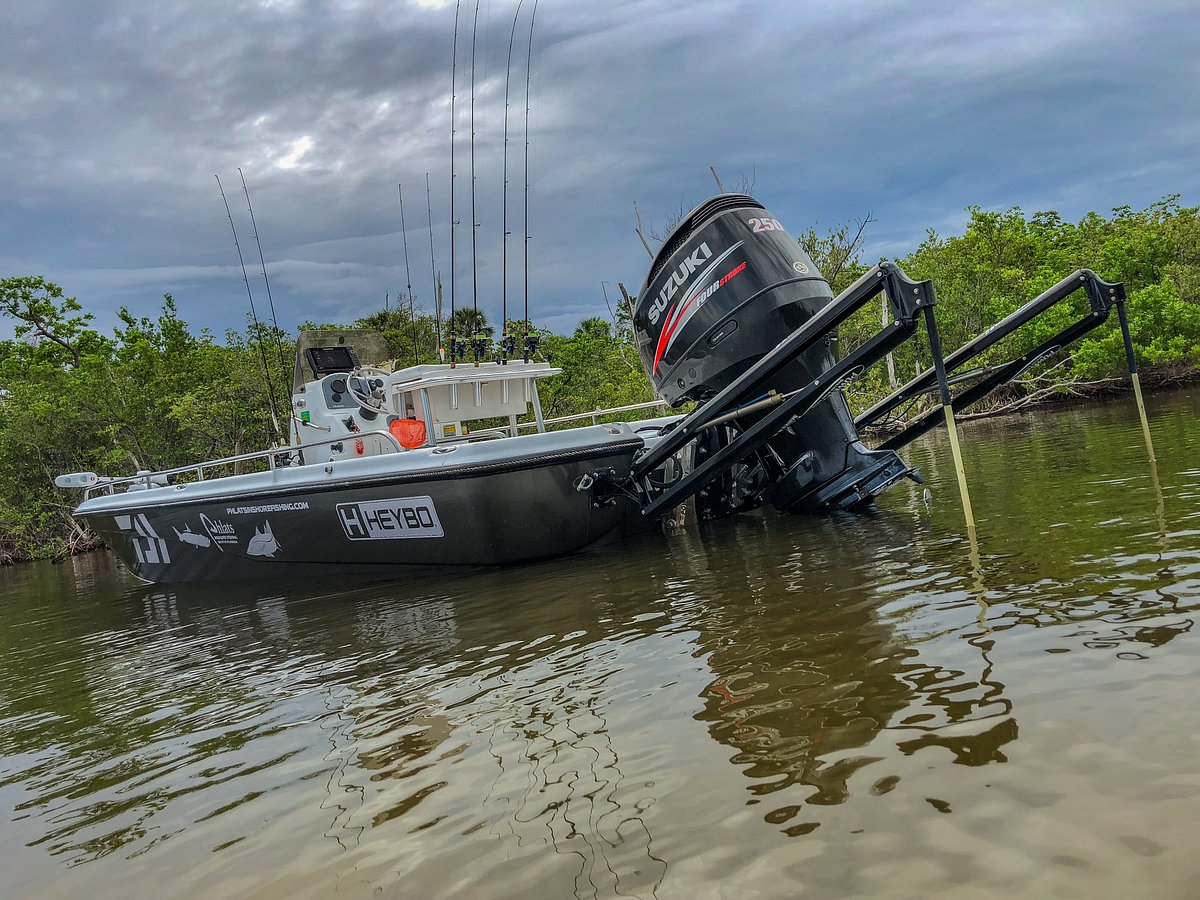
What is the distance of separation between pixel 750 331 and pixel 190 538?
620cm

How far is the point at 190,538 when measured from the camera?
8797mm

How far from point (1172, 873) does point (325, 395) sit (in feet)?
27.9

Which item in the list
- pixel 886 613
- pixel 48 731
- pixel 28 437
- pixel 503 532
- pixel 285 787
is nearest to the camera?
pixel 285 787

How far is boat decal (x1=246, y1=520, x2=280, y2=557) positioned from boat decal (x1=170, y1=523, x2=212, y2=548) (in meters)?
0.76

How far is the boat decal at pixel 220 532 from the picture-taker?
8281 mm

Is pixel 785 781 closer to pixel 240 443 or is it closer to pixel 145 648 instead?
pixel 145 648

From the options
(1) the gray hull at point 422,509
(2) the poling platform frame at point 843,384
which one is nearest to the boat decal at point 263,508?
(1) the gray hull at point 422,509

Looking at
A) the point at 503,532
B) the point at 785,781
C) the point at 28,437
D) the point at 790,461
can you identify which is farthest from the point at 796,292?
the point at 28,437

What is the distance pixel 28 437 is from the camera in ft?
84.1

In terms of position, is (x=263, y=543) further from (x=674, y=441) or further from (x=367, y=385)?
(x=674, y=441)

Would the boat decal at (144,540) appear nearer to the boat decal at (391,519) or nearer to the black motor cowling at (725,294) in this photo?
the boat decal at (391,519)

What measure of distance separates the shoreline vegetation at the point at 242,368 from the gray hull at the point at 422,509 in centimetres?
1401

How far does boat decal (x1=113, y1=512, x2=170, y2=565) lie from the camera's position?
925cm

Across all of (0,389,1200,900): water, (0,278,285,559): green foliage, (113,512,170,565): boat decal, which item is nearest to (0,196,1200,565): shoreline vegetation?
(0,278,285,559): green foliage
